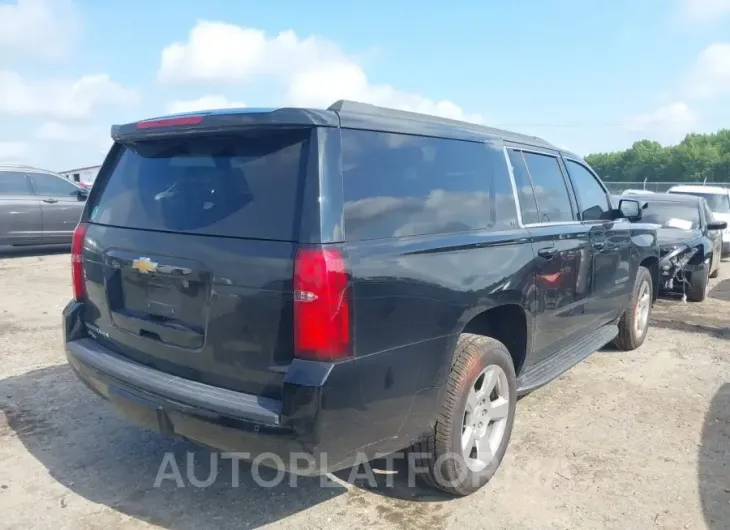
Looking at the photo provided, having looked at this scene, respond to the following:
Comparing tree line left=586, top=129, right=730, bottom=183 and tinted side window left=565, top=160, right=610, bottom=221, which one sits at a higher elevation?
tree line left=586, top=129, right=730, bottom=183

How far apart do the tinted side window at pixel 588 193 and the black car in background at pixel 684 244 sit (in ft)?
10.3

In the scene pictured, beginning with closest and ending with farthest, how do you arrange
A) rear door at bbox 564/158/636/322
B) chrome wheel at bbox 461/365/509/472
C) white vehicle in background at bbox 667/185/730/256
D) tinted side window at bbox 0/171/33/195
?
chrome wheel at bbox 461/365/509/472, rear door at bbox 564/158/636/322, tinted side window at bbox 0/171/33/195, white vehicle in background at bbox 667/185/730/256

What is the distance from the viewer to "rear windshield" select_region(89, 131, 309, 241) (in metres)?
2.69

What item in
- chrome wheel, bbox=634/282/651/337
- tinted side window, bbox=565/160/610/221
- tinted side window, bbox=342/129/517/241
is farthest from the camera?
chrome wheel, bbox=634/282/651/337

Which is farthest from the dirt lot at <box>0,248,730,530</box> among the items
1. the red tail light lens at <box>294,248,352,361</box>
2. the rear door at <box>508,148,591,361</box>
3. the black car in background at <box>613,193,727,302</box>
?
the black car in background at <box>613,193,727,302</box>

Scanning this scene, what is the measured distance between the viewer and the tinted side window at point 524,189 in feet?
13.0

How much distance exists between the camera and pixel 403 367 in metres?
2.79

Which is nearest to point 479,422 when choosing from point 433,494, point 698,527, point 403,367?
point 433,494

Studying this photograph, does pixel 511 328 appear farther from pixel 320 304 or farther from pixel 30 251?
pixel 30 251

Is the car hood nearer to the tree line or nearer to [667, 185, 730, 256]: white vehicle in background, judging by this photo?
[667, 185, 730, 256]: white vehicle in background

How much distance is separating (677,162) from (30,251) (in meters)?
78.1

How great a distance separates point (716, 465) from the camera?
12.5 feet

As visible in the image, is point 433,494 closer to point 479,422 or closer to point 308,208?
point 479,422

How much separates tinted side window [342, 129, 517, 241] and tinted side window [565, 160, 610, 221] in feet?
4.37
